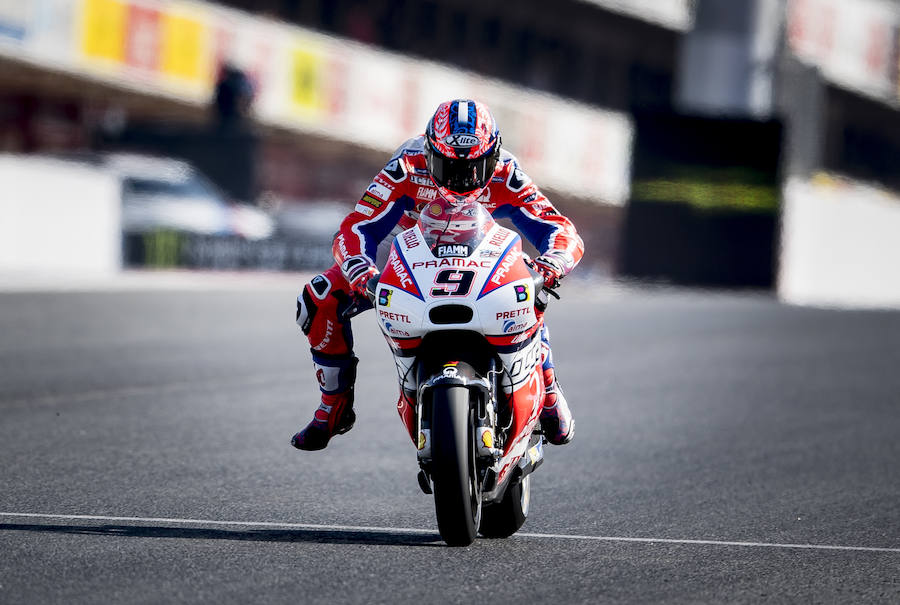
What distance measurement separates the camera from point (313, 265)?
24.1 meters

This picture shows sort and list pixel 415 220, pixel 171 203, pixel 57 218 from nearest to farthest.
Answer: pixel 415 220 < pixel 57 218 < pixel 171 203

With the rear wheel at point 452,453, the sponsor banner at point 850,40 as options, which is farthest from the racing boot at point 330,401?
the sponsor banner at point 850,40

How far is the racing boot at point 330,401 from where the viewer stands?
23.3ft

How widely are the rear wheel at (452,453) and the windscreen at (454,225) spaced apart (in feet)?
1.86

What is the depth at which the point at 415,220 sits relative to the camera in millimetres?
6938

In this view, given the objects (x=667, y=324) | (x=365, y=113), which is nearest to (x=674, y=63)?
(x=365, y=113)

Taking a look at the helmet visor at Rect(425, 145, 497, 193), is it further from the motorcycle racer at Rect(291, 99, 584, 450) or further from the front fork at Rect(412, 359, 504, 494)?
the front fork at Rect(412, 359, 504, 494)

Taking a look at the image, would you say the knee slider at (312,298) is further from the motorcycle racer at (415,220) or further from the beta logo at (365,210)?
the beta logo at (365,210)

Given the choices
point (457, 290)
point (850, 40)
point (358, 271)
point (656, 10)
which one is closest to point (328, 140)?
point (656, 10)

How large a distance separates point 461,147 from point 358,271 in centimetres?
62

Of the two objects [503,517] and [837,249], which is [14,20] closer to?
[837,249]

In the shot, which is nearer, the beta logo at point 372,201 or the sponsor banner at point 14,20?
the beta logo at point 372,201

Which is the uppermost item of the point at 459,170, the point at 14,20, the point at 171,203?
the point at 14,20

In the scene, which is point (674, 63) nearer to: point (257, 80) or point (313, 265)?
point (257, 80)
